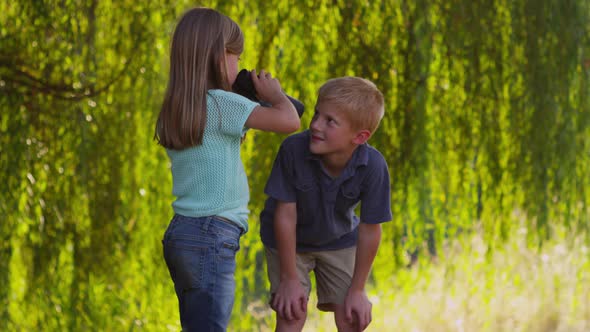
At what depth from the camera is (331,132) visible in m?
2.64

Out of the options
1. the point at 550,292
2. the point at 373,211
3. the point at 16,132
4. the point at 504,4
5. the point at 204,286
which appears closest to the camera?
the point at 204,286

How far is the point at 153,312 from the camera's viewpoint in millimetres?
4090

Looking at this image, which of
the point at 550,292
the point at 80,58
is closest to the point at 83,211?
the point at 80,58

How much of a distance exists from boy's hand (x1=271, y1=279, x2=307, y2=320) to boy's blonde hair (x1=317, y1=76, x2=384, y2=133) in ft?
1.72

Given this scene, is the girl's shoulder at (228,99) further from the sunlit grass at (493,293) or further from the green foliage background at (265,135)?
the sunlit grass at (493,293)

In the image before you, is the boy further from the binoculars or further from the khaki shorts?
the binoculars

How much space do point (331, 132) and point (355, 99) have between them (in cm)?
13

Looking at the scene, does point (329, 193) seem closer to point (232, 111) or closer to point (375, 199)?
point (375, 199)

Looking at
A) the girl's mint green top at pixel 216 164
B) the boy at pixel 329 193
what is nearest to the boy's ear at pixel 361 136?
the boy at pixel 329 193

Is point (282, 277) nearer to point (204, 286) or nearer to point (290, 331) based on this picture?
point (290, 331)

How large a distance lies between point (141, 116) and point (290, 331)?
1626mm

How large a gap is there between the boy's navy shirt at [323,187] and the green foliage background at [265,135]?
1430 millimetres

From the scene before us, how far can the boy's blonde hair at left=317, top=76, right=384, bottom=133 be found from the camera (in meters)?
2.64

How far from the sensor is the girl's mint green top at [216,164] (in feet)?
7.93
